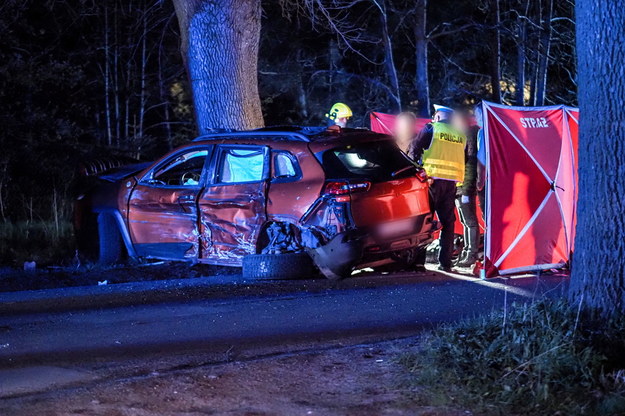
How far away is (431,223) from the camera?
1048cm

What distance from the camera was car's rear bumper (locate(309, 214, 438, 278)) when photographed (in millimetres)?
9477

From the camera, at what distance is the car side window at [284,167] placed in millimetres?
9891

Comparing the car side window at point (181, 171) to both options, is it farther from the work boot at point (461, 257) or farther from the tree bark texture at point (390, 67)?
the tree bark texture at point (390, 67)

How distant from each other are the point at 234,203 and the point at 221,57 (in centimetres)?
393

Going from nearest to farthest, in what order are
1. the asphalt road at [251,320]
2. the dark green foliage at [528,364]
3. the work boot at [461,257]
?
the dark green foliage at [528,364] → the asphalt road at [251,320] → the work boot at [461,257]

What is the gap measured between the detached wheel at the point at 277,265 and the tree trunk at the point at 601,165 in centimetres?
384

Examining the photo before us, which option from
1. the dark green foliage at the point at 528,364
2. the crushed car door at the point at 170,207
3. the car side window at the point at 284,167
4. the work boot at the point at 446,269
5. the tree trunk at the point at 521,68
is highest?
the tree trunk at the point at 521,68

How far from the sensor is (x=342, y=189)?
31.1 feet

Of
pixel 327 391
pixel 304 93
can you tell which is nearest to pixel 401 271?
pixel 327 391

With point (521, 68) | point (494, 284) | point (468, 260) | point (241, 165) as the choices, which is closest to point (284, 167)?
point (241, 165)

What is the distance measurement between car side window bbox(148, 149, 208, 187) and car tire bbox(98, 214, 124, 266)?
0.83 meters

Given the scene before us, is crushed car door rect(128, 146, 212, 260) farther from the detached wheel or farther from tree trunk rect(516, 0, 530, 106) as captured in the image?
tree trunk rect(516, 0, 530, 106)

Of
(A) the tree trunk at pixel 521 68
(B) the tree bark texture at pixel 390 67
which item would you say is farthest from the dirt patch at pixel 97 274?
(A) the tree trunk at pixel 521 68

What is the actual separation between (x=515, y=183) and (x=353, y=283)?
7.00ft
